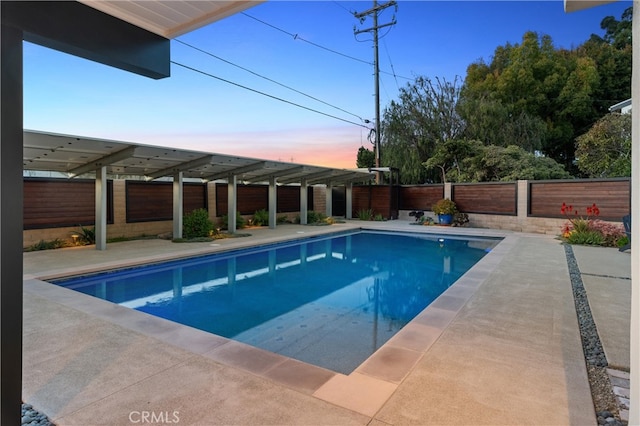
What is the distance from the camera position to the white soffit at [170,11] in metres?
2.46

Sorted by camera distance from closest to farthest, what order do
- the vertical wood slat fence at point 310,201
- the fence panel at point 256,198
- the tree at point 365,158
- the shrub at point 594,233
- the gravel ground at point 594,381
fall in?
the gravel ground at point 594,381
the vertical wood slat fence at point 310,201
the shrub at point 594,233
the fence panel at point 256,198
the tree at point 365,158

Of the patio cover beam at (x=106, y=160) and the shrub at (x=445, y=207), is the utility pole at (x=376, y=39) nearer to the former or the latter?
the shrub at (x=445, y=207)

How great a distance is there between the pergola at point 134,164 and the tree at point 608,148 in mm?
10074

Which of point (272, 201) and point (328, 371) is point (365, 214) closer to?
point (272, 201)

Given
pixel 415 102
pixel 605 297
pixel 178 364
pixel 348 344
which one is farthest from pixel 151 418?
pixel 415 102

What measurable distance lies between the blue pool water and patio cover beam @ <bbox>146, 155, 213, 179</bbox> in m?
2.77

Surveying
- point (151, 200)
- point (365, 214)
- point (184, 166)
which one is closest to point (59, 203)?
point (151, 200)

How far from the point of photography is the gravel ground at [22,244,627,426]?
2.17 meters

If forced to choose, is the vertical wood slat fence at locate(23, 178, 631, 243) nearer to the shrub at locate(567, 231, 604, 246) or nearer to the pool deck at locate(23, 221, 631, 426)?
the shrub at locate(567, 231, 604, 246)

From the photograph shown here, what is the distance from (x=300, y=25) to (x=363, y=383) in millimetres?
17040

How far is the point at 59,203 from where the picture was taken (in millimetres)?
9297

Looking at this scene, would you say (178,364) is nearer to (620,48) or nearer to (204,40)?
(204,40)

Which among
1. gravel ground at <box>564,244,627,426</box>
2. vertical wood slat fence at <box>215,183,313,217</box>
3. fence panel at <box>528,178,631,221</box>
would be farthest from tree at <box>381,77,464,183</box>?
gravel ground at <box>564,244,627,426</box>

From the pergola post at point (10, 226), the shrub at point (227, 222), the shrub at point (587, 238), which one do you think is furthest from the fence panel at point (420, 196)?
the pergola post at point (10, 226)
